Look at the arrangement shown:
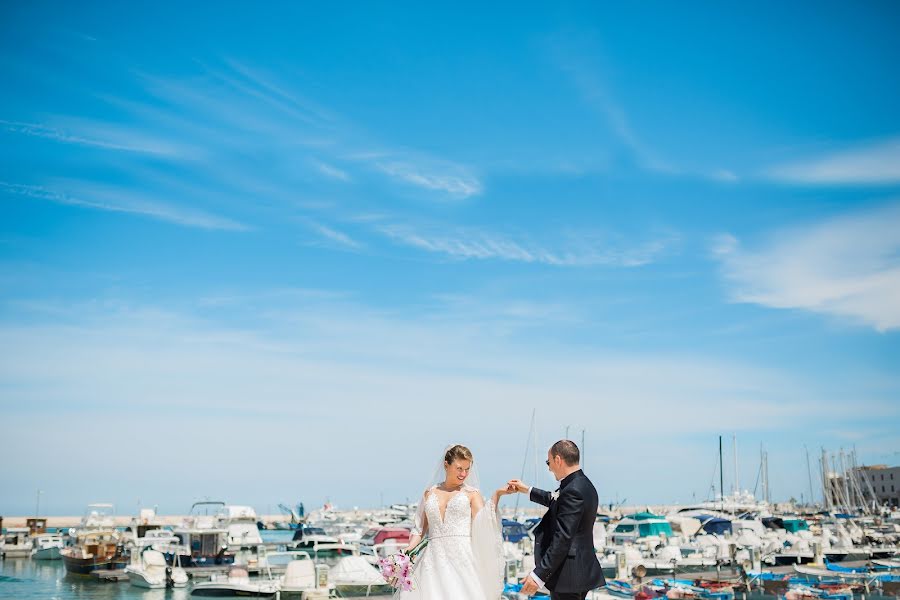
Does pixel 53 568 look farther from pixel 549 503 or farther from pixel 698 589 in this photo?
pixel 549 503

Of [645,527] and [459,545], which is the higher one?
[459,545]

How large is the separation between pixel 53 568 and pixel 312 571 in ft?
108

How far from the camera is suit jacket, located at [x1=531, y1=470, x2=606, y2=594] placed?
679 cm

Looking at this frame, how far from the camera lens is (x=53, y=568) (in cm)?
5662

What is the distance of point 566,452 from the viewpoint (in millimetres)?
6914

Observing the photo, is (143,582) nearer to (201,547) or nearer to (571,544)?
(201,547)

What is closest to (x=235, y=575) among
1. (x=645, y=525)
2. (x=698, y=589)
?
(x=698, y=589)

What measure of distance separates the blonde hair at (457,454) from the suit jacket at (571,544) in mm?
1362

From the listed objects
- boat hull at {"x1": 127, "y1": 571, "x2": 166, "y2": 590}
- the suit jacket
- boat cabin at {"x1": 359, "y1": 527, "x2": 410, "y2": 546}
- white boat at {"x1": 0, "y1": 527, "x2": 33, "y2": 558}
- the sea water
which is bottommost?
white boat at {"x1": 0, "y1": 527, "x2": 33, "y2": 558}

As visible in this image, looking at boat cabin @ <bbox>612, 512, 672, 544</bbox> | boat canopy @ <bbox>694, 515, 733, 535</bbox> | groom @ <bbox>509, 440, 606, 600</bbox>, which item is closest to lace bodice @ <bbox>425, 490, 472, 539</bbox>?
groom @ <bbox>509, 440, 606, 600</bbox>

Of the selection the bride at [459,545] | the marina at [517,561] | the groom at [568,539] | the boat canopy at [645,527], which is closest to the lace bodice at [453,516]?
the bride at [459,545]

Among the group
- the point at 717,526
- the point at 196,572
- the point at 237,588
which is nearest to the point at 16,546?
the point at 196,572

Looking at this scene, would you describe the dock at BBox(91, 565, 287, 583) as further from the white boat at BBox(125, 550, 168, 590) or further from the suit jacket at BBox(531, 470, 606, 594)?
the suit jacket at BBox(531, 470, 606, 594)

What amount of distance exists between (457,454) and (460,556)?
3.21 feet
